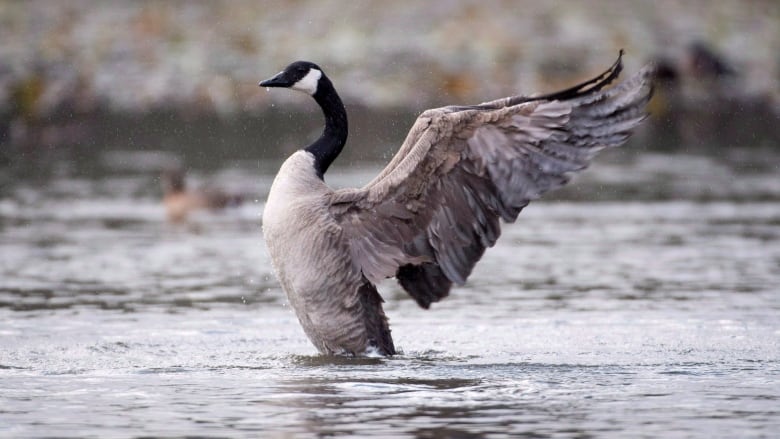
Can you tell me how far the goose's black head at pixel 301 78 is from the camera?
9.68 m

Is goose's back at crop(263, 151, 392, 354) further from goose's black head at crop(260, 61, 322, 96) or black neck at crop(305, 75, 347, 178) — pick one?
goose's black head at crop(260, 61, 322, 96)

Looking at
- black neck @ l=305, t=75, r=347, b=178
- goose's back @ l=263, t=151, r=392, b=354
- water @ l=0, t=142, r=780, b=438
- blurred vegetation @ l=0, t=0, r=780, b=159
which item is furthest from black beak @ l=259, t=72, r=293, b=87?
blurred vegetation @ l=0, t=0, r=780, b=159

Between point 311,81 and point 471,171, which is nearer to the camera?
point 471,171

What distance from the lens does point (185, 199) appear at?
55.1 ft

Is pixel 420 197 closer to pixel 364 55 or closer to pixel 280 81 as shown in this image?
pixel 280 81

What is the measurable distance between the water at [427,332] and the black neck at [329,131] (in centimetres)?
132

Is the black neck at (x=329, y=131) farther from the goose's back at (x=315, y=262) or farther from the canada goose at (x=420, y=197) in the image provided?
the goose's back at (x=315, y=262)

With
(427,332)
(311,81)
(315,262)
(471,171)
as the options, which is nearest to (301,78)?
(311,81)

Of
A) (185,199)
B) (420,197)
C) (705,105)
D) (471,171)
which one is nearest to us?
(471,171)

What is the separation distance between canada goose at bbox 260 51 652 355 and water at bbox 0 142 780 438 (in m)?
0.45

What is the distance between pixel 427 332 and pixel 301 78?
2111 millimetres

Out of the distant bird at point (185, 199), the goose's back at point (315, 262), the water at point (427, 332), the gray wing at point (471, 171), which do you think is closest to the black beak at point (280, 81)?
the goose's back at point (315, 262)

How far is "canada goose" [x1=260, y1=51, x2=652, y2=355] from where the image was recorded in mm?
8547

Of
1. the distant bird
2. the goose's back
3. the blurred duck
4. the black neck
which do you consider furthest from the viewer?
the blurred duck
